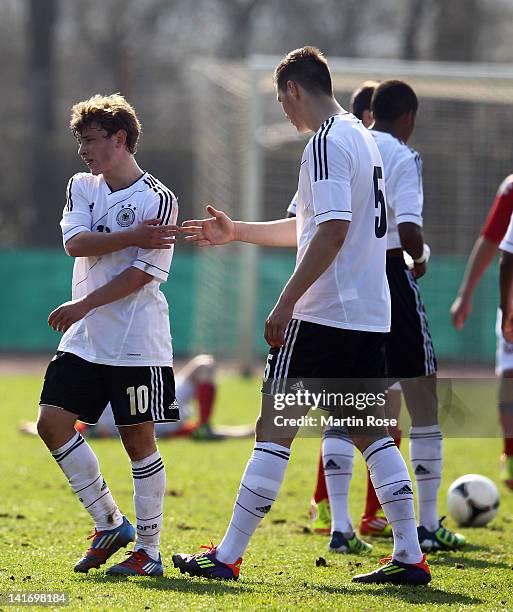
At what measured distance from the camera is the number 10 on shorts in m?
4.76

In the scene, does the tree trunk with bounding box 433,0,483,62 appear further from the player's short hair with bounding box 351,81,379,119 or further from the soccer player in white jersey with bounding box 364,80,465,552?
the soccer player in white jersey with bounding box 364,80,465,552

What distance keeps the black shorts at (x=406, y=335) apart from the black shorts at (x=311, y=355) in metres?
1.06

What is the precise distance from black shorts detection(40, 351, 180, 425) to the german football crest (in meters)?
0.59

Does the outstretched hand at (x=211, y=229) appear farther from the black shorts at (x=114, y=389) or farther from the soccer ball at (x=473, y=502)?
the soccer ball at (x=473, y=502)

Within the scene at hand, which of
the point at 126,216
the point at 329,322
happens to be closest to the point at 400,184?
the point at 329,322

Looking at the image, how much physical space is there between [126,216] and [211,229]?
0.45 m

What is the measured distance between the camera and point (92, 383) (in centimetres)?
483

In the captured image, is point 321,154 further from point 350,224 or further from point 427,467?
point 427,467

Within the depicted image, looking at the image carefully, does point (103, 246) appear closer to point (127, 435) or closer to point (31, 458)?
point (127, 435)

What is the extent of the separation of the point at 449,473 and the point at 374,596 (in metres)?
4.62

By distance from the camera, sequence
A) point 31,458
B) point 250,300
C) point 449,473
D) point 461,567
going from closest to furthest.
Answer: point 461,567 < point 449,473 < point 31,458 < point 250,300

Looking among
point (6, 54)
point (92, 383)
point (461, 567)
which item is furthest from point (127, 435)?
point (6, 54)

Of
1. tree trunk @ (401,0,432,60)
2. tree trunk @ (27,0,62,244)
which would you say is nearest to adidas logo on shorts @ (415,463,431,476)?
tree trunk @ (27,0,62,244)

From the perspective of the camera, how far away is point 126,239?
4691 millimetres
